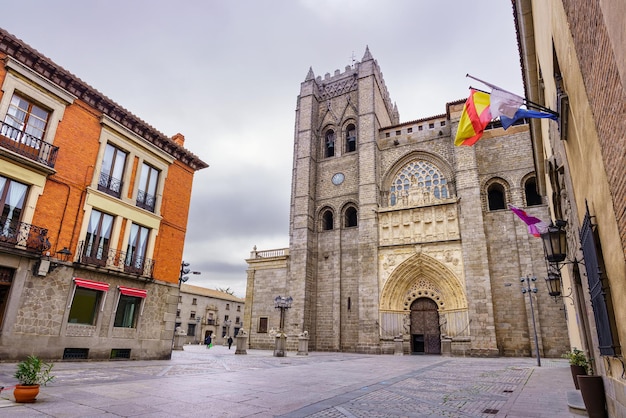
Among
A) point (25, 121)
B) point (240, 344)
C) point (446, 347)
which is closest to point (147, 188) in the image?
point (25, 121)

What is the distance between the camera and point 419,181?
88.4 feet

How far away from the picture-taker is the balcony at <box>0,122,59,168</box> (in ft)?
36.6

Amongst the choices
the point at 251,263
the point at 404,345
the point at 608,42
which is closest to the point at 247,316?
the point at 251,263

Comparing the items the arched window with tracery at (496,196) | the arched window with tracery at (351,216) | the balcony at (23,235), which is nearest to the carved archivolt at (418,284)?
the arched window with tracery at (351,216)

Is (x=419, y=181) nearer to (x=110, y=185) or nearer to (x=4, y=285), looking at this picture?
(x=110, y=185)

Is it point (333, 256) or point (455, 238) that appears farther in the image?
point (333, 256)

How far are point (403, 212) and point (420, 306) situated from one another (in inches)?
249

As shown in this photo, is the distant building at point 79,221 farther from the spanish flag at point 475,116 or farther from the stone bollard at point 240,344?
the spanish flag at point 475,116

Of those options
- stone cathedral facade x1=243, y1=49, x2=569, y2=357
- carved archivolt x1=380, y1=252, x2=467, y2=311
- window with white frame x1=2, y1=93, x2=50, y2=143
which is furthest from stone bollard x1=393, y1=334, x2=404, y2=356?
window with white frame x1=2, y1=93, x2=50, y2=143

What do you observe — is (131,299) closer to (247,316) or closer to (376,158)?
(247,316)

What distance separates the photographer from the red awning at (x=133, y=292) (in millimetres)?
13844

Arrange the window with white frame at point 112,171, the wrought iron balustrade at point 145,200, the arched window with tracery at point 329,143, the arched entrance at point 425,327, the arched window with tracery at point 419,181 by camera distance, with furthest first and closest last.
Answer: the arched window with tracery at point 329,143
the arched window with tracery at point 419,181
the arched entrance at point 425,327
the wrought iron balustrade at point 145,200
the window with white frame at point 112,171

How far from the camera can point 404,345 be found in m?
23.4

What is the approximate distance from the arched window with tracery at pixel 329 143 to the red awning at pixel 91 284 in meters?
21.6
